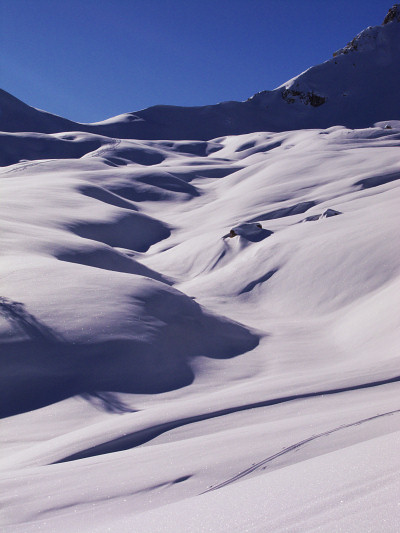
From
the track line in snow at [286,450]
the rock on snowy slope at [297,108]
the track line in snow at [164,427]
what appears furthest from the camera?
the rock on snowy slope at [297,108]

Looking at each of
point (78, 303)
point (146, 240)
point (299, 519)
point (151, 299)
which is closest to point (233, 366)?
point (151, 299)

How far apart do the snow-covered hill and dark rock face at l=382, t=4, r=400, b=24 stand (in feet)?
197

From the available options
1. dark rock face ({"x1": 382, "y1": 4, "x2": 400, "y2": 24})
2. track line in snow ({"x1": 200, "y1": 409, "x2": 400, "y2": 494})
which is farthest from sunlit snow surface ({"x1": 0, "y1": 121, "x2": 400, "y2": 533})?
dark rock face ({"x1": 382, "y1": 4, "x2": 400, "y2": 24})

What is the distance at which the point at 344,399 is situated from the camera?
431 centimetres

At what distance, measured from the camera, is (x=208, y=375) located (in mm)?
6102

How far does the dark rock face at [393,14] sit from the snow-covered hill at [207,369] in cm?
6006

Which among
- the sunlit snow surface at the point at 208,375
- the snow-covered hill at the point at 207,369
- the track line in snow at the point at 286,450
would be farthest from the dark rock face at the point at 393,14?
the track line in snow at the point at 286,450

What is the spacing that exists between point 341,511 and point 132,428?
2.47 meters

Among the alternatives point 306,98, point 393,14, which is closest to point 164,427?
point 306,98

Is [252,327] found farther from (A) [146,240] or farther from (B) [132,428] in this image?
(A) [146,240]

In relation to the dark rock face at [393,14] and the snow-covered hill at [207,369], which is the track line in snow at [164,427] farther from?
the dark rock face at [393,14]

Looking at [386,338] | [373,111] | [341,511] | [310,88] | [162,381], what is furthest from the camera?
[310,88]

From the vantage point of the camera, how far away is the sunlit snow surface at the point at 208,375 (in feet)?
7.77

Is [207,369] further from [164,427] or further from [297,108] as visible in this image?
[297,108]
